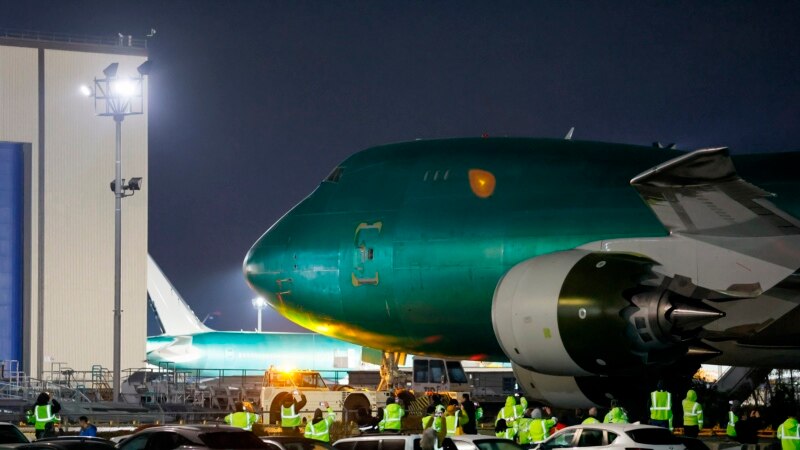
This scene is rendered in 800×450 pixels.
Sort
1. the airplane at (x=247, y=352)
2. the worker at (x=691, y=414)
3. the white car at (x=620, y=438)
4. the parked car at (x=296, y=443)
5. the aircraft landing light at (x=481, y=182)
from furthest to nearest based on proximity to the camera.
Answer: the airplane at (x=247, y=352)
the worker at (x=691, y=414)
the aircraft landing light at (x=481, y=182)
the white car at (x=620, y=438)
the parked car at (x=296, y=443)

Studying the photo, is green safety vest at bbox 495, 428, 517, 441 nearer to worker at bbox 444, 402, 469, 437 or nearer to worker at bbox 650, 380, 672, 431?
worker at bbox 444, 402, 469, 437

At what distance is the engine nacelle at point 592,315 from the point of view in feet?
59.4

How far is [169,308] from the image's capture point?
276 ft

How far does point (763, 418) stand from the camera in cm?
3186

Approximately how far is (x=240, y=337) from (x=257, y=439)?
5768 centimetres

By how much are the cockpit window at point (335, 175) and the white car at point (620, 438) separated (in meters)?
7.90

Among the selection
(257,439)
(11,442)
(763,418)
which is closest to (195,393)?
(763,418)

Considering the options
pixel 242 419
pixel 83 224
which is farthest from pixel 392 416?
pixel 83 224

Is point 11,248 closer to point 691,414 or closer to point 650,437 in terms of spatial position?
point 691,414

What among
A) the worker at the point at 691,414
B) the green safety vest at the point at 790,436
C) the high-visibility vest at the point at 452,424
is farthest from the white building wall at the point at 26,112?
the green safety vest at the point at 790,436

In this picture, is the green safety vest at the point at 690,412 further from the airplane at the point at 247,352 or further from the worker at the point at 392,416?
the airplane at the point at 247,352

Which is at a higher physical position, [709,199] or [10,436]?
[709,199]

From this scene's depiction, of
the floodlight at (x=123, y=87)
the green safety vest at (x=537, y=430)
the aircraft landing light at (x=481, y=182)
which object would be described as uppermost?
the floodlight at (x=123, y=87)

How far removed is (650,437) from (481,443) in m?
2.71
